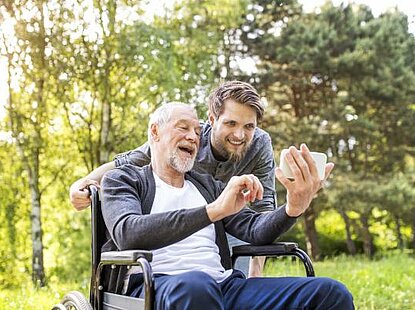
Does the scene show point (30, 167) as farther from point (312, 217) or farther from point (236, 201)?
point (236, 201)

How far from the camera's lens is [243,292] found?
7.11 feet

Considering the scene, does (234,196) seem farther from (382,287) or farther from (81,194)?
(382,287)

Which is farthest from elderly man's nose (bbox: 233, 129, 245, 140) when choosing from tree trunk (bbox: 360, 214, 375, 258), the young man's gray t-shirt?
tree trunk (bbox: 360, 214, 375, 258)

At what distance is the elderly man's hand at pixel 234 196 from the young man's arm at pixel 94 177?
64 centimetres

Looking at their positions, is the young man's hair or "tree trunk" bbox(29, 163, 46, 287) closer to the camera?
the young man's hair

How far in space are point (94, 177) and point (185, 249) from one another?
0.56 m

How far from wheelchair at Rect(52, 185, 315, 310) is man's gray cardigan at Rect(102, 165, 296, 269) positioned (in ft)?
0.13

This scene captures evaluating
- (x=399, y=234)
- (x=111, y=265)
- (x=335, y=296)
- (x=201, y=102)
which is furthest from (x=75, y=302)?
(x=399, y=234)

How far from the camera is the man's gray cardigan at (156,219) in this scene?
2.00 metres

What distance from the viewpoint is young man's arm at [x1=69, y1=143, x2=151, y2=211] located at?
8.15ft

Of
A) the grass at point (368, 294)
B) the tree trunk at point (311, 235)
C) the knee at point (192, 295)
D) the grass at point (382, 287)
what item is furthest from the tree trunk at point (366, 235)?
the knee at point (192, 295)

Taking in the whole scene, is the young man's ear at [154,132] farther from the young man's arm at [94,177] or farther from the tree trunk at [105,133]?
the tree trunk at [105,133]

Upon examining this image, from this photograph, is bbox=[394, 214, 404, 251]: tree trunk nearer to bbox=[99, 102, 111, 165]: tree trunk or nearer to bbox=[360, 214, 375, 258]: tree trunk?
bbox=[360, 214, 375, 258]: tree trunk

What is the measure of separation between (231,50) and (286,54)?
107cm
